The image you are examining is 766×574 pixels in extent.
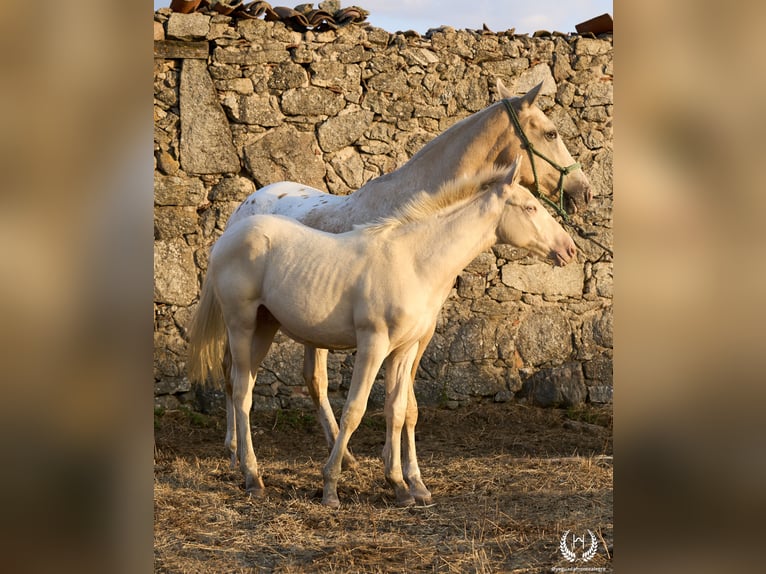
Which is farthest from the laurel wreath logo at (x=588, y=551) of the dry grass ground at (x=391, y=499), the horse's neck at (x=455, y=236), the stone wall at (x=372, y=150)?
the stone wall at (x=372, y=150)

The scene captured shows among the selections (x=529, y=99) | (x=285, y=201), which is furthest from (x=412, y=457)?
(x=529, y=99)

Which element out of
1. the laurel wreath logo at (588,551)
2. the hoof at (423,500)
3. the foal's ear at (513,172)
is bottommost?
the hoof at (423,500)

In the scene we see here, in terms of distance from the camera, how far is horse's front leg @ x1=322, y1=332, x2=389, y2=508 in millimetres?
Answer: 3848

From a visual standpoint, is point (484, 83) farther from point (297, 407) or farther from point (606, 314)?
point (297, 407)

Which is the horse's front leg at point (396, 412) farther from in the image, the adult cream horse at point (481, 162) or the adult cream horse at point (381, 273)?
the adult cream horse at point (481, 162)

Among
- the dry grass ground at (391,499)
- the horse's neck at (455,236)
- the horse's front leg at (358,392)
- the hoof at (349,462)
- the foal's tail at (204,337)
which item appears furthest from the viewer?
the hoof at (349,462)

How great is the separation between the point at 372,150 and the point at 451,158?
2128mm

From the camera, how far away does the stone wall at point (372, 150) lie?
6.08m

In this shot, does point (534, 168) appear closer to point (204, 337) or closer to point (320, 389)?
point (320, 389)

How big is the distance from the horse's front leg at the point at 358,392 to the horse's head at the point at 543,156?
1290mm

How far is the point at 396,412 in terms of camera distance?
4098 millimetres

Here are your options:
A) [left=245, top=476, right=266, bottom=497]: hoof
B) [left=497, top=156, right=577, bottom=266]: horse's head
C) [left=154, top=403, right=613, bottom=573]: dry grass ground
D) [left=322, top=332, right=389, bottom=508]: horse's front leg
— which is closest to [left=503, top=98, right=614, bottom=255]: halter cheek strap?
[left=497, top=156, right=577, bottom=266]: horse's head
